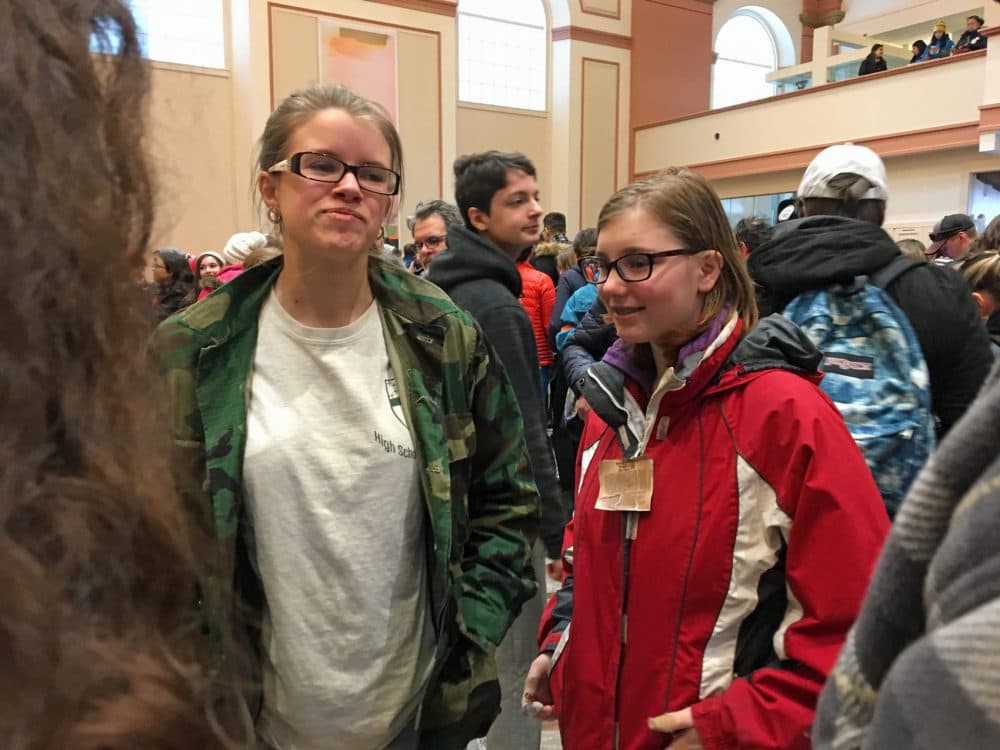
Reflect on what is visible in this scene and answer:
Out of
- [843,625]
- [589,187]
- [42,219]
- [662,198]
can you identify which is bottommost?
[843,625]

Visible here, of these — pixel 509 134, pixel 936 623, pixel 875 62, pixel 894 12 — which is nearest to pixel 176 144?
pixel 936 623

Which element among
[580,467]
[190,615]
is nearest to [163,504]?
[190,615]

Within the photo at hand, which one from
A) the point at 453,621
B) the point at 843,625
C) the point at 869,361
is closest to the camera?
the point at 843,625

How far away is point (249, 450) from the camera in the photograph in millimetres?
1247

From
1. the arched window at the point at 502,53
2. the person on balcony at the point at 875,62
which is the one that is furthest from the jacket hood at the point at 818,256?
→ the arched window at the point at 502,53

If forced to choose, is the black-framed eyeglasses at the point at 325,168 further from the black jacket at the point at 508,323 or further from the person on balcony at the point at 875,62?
the person on balcony at the point at 875,62

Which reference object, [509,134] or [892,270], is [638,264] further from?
[509,134]

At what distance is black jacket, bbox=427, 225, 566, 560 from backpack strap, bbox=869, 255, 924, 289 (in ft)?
2.91

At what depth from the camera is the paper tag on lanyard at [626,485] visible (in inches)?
53.1

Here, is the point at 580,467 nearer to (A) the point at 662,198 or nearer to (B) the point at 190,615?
(A) the point at 662,198

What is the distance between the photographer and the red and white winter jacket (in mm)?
1146

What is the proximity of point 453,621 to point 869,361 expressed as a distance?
1007 mm

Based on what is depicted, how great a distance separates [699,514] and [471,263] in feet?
3.96

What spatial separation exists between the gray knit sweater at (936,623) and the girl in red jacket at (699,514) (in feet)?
2.46
